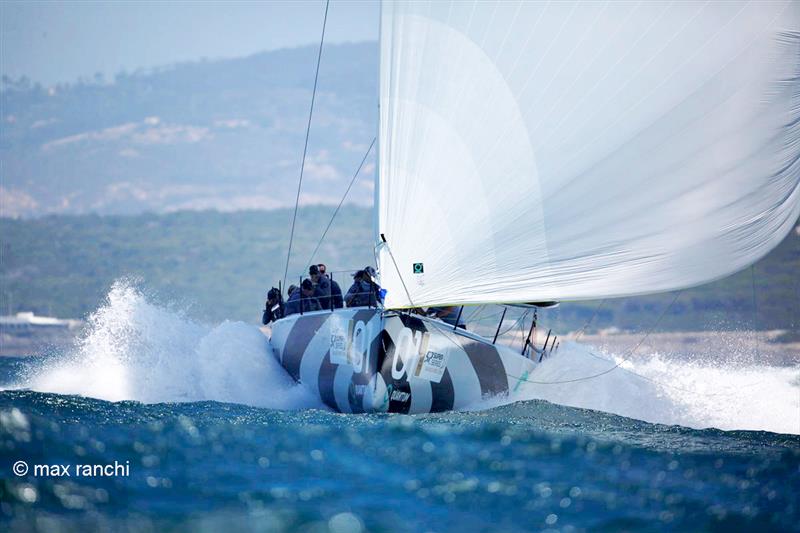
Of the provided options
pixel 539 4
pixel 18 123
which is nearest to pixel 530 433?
pixel 539 4

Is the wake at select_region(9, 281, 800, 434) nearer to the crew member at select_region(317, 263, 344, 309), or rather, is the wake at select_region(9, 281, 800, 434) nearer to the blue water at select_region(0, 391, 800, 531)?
the crew member at select_region(317, 263, 344, 309)

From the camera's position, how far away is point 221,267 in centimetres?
9394

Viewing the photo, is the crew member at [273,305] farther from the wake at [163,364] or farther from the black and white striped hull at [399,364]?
the black and white striped hull at [399,364]

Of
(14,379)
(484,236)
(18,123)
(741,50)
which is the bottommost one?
(14,379)

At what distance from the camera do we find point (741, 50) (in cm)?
1121

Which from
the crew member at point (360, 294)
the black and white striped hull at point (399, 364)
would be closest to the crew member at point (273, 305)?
the crew member at point (360, 294)

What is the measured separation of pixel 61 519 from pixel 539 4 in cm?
715

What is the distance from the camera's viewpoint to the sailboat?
1118 centimetres

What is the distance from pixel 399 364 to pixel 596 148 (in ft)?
10.5

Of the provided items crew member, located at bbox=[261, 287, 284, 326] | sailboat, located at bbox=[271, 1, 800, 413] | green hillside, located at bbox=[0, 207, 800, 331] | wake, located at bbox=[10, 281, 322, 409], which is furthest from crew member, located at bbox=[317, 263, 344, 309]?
green hillside, located at bbox=[0, 207, 800, 331]

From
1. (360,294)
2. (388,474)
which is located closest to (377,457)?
(388,474)

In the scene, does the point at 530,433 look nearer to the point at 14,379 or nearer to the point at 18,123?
the point at 14,379

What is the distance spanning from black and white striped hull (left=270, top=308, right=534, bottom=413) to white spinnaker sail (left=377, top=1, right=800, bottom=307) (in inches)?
36.5

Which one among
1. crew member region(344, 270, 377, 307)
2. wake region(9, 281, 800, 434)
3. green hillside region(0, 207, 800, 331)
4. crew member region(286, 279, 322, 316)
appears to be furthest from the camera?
green hillside region(0, 207, 800, 331)
